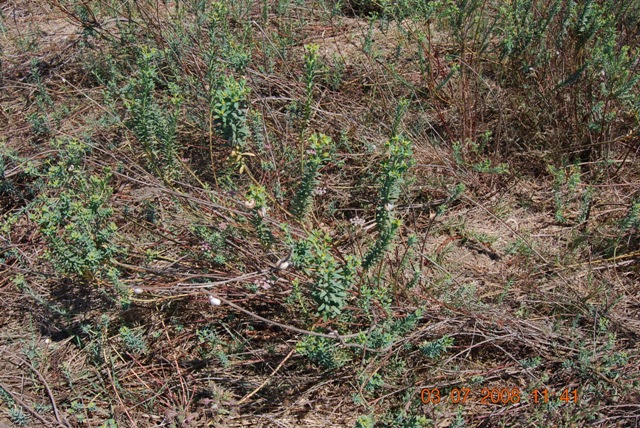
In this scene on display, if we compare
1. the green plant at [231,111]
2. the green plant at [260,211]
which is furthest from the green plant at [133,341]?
the green plant at [231,111]

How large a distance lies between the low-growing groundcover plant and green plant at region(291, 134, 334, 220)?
24 millimetres

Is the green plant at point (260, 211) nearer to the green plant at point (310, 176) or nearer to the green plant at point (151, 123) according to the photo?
the green plant at point (310, 176)

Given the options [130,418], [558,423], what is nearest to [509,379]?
[558,423]

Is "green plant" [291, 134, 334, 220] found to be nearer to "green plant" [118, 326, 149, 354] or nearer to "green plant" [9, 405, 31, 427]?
"green plant" [118, 326, 149, 354]

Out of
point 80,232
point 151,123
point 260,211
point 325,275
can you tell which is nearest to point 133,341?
point 80,232

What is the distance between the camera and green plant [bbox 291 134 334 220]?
2.24 metres

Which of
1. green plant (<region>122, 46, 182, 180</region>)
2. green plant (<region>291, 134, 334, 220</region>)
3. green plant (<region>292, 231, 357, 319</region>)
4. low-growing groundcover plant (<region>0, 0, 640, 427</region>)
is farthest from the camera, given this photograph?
green plant (<region>122, 46, 182, 180</region>)

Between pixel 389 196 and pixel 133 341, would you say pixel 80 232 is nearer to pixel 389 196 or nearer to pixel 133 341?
pixel 133 341

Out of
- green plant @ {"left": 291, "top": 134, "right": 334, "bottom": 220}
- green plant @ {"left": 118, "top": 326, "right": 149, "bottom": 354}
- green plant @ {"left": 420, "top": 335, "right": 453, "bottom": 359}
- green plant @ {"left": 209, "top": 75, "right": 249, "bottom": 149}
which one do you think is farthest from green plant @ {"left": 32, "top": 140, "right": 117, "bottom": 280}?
green plant @ {"left": 420, "top": 335, "right": 453, "bottom": 359}

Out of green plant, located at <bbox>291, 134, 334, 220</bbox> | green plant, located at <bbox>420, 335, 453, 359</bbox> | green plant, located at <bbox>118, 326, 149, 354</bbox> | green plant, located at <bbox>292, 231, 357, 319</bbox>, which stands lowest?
green plant, located at <bbox>118, 326, 149, 354</bbox>

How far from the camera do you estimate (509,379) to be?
245 centimetres
